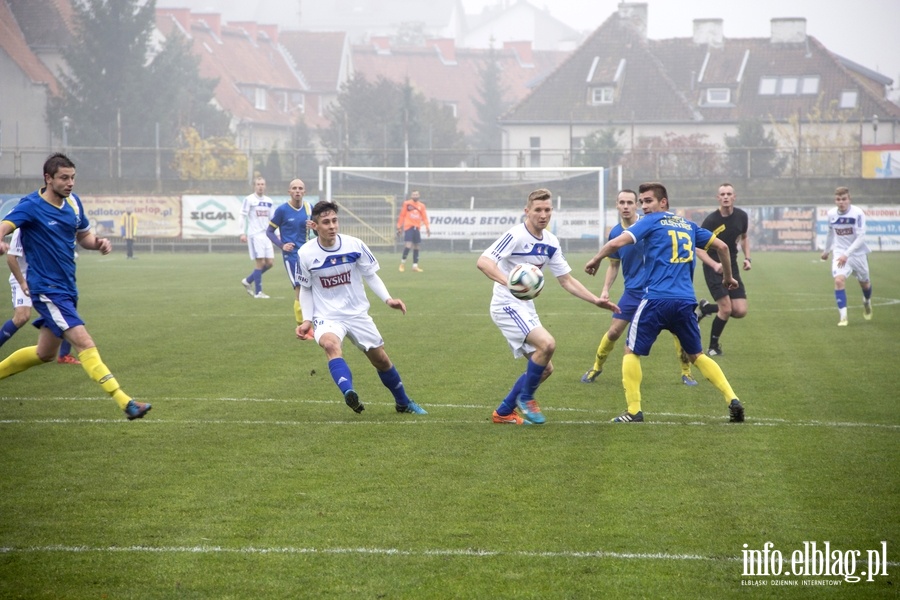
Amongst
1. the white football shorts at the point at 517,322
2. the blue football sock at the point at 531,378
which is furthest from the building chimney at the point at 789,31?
the blue football sock at the point at 531,378

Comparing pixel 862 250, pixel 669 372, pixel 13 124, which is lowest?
pixel 669 372

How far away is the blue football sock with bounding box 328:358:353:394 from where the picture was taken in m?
8.96

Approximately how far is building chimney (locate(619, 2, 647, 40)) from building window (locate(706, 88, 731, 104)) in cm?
573

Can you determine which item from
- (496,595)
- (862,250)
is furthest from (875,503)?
(862,250)

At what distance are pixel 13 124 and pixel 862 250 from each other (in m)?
44.8

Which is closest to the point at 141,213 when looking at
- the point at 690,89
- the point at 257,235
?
the point at 257,235

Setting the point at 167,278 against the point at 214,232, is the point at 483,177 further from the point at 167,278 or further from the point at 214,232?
the point at 167,278

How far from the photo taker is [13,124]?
52.1m

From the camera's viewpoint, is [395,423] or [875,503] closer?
[875,503]

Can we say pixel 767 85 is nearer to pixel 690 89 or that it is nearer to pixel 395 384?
pixel 690 89

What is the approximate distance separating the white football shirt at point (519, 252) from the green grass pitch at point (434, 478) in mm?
1152

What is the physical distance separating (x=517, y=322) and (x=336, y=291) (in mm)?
1620

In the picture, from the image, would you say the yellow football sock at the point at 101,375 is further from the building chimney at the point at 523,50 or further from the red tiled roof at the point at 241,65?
the building chimney at the point at 523,50

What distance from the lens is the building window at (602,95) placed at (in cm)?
6538
